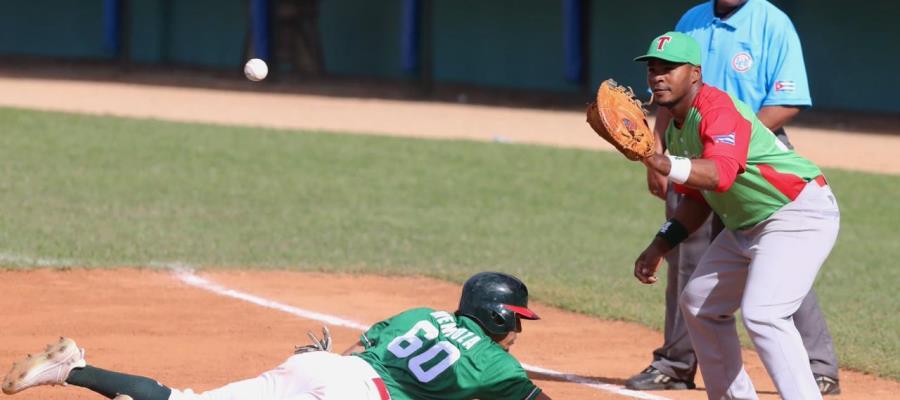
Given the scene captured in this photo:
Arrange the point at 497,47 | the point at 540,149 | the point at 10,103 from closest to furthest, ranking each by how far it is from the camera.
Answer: the point at 540,149 → the point at 10,103 → the point at 497,47

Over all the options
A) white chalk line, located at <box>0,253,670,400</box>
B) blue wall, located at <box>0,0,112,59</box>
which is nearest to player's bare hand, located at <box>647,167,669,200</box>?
white chalk line, located at <box>0,253,670,400</box>

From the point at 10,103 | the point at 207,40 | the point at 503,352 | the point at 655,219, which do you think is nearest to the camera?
the point at 503,352

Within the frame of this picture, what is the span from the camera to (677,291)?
7.18 metres

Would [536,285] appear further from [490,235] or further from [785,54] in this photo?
[785,54]

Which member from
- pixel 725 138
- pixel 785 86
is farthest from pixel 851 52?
pixel 725 138

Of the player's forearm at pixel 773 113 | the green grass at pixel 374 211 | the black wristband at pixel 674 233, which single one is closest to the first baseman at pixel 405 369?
the black wristband at pixel 674 233

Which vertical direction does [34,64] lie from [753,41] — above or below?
below

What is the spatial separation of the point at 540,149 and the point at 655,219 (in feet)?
13.7

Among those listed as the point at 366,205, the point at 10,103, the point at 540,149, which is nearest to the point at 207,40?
the point at 10,103

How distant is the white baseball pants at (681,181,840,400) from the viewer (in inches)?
225

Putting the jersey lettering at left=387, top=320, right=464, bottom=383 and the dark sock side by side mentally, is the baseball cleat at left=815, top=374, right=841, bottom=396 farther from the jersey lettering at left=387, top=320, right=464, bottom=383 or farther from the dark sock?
the dark sock

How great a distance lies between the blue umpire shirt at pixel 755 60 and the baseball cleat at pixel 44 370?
3287 millimetres

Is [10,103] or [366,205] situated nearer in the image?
[366,205]

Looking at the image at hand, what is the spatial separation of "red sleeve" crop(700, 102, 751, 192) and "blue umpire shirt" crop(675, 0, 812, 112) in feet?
4.47
